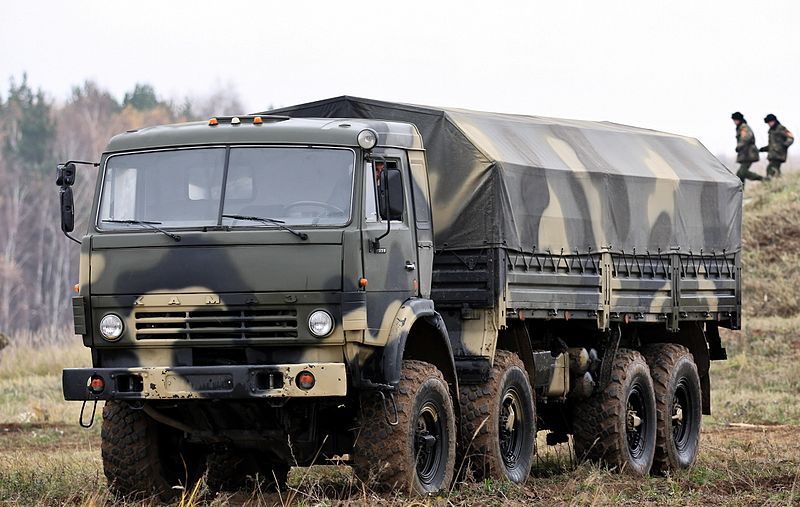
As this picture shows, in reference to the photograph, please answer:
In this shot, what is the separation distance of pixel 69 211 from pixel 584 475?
17.0 ft

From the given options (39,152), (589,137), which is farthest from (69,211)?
(39,152)

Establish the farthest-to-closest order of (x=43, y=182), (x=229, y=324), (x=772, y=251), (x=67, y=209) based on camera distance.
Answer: (x=43, y=182) → (x=772, y=251) → (x=67, y=209) → (x=229, y=324)

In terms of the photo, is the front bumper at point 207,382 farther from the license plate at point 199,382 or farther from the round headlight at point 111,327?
the round headlight at point 111,327

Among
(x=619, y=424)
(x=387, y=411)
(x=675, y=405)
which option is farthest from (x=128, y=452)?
(x=675, y=405)

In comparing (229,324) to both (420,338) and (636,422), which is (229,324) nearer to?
(420,338)

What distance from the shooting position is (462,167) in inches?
489

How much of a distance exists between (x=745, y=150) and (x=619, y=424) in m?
22.1

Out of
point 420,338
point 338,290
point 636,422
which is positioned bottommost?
point 636,422

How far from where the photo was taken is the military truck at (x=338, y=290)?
10.3 meters

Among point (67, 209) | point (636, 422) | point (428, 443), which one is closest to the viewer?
point (67, 209)

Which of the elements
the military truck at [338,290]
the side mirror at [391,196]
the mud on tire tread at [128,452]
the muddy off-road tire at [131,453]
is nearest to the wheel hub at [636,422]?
the military truck at [338,290]

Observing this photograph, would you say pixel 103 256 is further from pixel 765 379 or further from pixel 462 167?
pixel 765 379

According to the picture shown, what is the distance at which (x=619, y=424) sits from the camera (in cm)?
1436

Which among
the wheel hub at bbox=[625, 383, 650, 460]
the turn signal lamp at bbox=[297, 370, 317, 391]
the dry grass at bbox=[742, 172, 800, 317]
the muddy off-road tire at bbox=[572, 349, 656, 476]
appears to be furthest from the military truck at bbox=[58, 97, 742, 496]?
the dry grass at bbox=[742, 172, 800, 317]
